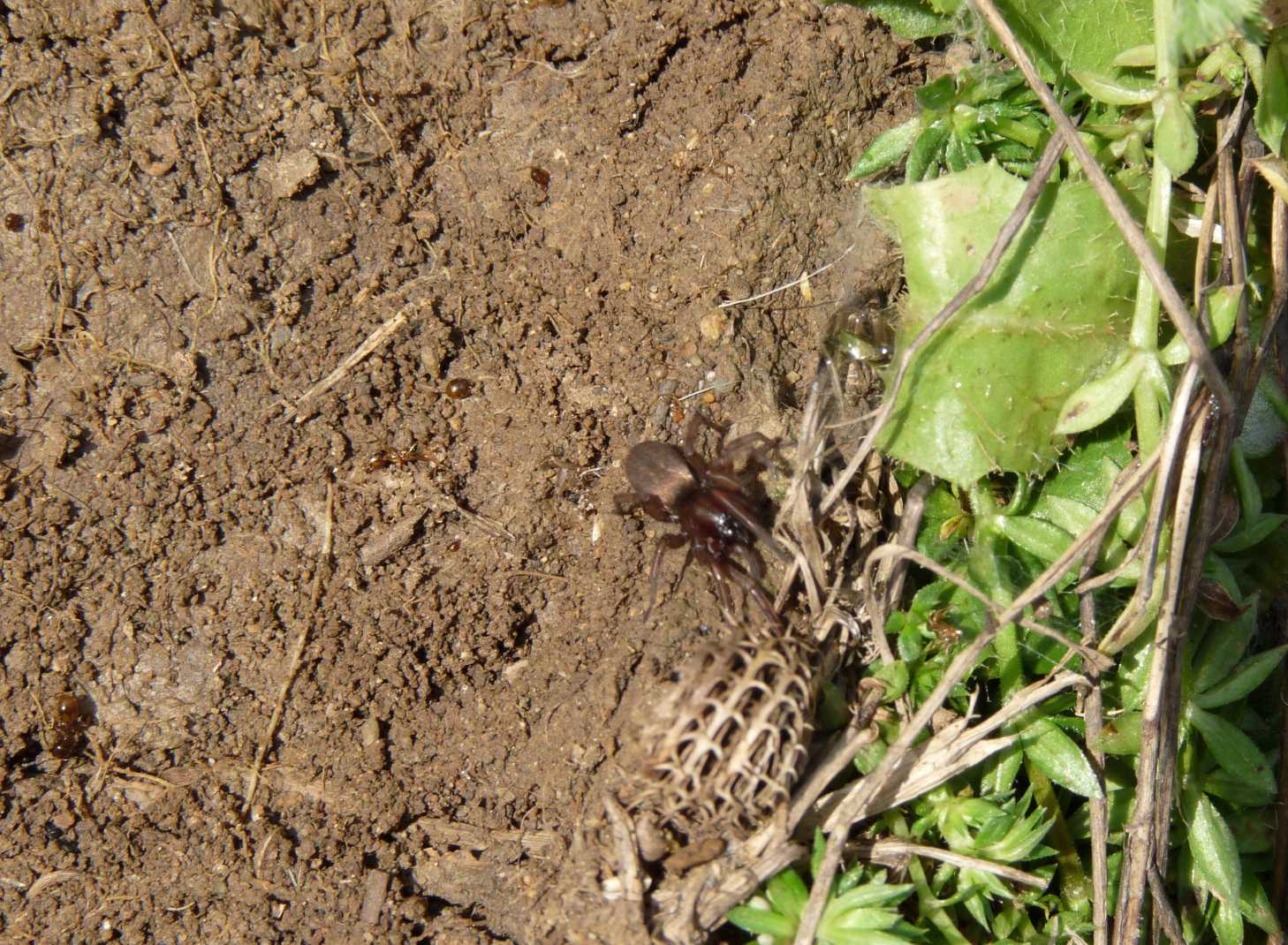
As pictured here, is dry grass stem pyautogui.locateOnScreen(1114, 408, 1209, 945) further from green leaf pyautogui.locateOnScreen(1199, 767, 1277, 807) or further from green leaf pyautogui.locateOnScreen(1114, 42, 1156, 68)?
green leaf pyautogui.locateOnScreen(1114, 42, 1156, 68)

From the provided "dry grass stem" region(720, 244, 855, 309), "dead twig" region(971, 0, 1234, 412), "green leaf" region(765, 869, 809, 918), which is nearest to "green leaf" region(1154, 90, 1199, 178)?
"dead twig" region(971, 0, 1234, 412)

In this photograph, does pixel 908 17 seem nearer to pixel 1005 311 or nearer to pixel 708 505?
pixel 1005 311

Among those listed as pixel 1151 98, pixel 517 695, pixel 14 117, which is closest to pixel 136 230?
pixel 14 117

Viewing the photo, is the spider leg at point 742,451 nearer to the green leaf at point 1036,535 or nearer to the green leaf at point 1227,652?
the green leaf at point 1036,535

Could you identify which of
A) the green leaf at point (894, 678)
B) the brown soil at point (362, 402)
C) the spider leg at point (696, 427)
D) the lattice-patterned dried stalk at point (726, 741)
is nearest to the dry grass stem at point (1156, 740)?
the green leaf at point (894, 678)

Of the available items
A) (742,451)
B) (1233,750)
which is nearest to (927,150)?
(742,451)

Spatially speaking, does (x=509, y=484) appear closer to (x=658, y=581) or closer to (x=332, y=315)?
(x=658, y=581)
